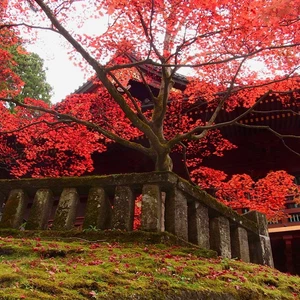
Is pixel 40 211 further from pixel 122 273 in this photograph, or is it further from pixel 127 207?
pixel 122 273

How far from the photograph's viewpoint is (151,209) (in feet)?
15.2

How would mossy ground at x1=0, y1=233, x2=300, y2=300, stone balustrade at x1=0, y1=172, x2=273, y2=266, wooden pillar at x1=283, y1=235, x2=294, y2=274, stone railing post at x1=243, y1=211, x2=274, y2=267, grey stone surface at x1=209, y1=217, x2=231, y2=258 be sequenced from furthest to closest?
wooden pillar at x1=283, y1=235, x2=294, y2=274, stone railing post at x1=243, y1=211, x2=274, y2=267, grey stone surface at x1=209, y1=217, x2=231, y2=258, stone balustrade at x1=0, y1=172, x2=273, y2=266, mossy ground at x1=0, y1=233, x2=300, y2=300

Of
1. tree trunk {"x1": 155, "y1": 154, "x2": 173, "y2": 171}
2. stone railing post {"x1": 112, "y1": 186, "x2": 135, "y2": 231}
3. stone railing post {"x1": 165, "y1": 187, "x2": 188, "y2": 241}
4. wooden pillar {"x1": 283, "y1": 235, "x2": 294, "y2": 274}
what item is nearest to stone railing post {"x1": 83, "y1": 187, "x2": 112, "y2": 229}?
stone railing post {"x1": 112, "y1": 186, "x2": 135, "y2": 231}

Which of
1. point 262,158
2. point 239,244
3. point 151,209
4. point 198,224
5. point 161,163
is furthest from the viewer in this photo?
point 262,158

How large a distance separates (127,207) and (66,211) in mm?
833

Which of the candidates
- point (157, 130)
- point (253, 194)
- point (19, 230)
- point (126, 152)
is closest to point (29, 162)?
point (126, 152)

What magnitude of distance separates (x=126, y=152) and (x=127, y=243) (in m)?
8.83

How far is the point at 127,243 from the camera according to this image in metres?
4.38

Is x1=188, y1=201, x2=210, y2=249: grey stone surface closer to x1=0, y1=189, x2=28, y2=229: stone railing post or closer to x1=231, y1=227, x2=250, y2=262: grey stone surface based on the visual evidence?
x1=231, y1=227, x2=250, y2=262: grey stone surface

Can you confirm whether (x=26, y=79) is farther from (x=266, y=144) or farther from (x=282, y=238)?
(x=282, y=238)

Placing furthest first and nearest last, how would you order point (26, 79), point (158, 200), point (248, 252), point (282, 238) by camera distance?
point (26, 79)
point (282, 238)
point (248, 252)
point (158, 200)

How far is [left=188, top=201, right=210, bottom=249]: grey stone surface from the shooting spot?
4.85m

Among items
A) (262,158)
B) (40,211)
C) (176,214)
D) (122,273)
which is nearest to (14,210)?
(40,211)

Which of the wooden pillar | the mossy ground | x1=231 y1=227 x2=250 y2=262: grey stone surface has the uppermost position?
the wooden pillar
